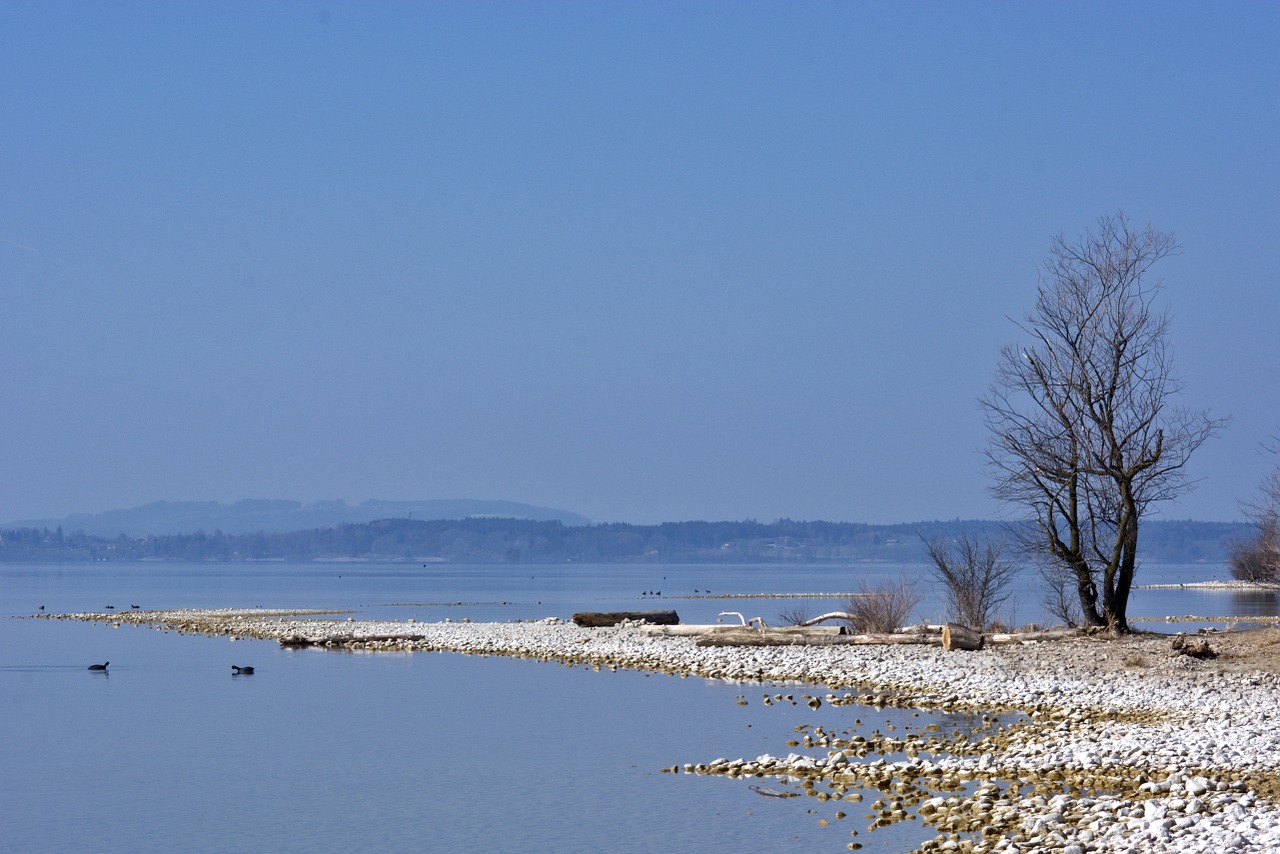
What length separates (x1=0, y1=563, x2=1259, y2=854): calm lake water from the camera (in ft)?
44.9

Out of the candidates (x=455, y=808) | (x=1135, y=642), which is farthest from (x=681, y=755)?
(x=1135, y=642)

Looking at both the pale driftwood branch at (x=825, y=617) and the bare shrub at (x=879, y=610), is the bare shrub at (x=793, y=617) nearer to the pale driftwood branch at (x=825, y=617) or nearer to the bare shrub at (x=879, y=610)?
the pale driftwood branch at (x=825, y=617)

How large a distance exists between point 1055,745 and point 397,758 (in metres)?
9.03

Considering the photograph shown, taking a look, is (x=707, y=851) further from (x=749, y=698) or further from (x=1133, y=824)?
(x=749, y=698)

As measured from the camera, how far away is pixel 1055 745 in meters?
15.7

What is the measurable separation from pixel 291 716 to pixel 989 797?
14012mm

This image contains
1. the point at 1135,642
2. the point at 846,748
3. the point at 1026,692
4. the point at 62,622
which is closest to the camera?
the point at 846,748

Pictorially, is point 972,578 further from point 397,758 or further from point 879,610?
point 397,758

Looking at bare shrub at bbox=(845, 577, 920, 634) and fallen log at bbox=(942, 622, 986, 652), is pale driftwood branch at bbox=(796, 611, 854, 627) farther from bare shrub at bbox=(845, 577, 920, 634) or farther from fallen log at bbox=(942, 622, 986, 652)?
fallen log at bbox=(942, 622, 986, 652)

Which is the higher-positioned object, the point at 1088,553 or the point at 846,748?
the point at 1088,553

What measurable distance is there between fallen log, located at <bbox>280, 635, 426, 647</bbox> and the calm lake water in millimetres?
3991

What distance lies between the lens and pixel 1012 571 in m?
41.6

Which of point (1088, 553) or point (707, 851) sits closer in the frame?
point (707, 851)

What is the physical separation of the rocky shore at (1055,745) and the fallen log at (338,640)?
9077mm
